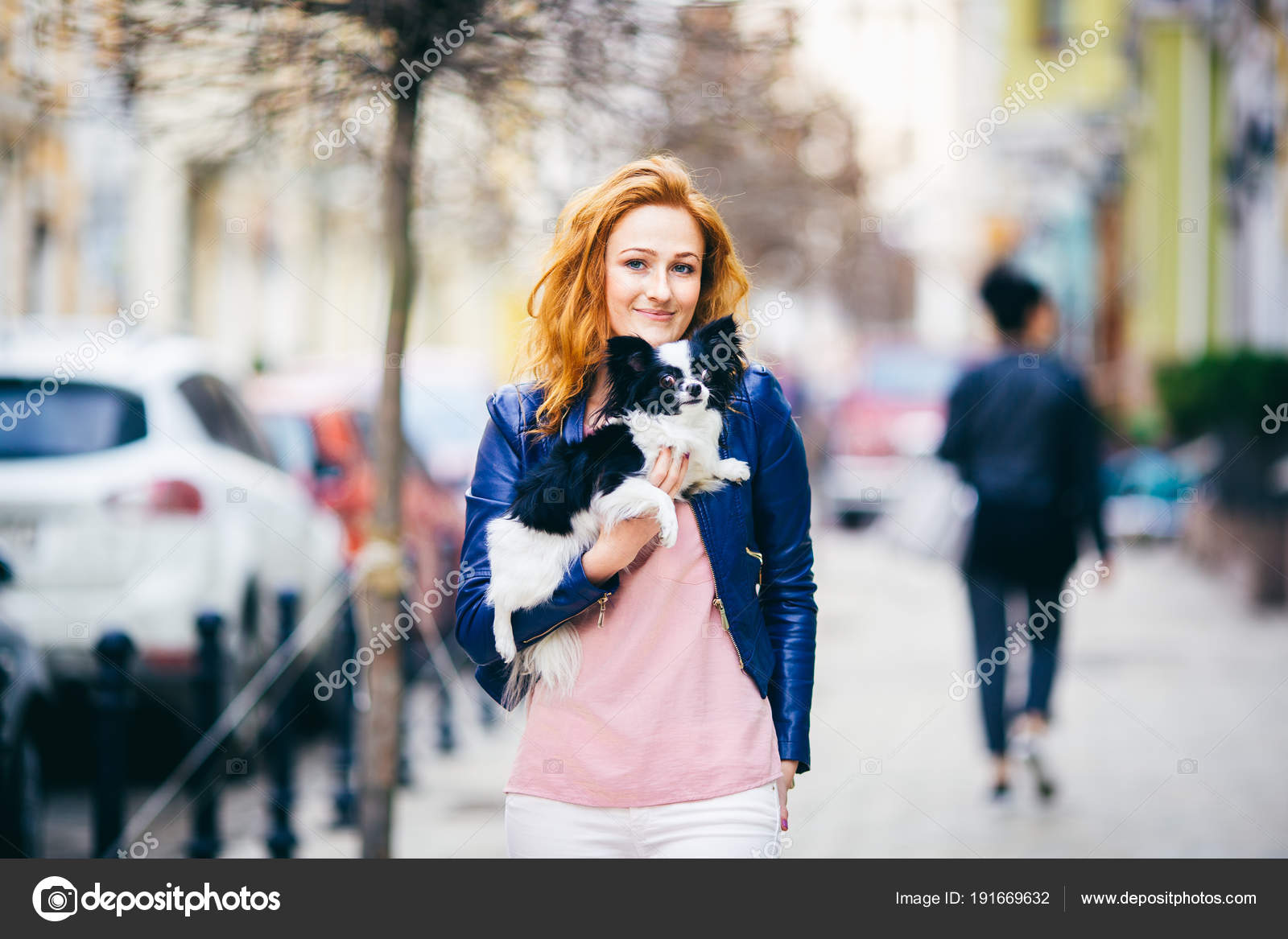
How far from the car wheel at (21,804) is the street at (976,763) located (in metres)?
0.91

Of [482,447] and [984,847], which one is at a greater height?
[482,447]

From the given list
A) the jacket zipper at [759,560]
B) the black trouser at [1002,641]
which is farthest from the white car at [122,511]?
the jacket zipper at [759,560]

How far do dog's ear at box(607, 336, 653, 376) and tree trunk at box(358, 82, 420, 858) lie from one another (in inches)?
95.4

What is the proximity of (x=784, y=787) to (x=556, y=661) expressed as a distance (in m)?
0.50

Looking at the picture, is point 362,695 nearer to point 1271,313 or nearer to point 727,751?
point 727,751

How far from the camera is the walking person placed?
21.5 ft

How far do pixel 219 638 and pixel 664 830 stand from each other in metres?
3.64

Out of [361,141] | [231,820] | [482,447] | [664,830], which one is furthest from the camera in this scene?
[231,820]

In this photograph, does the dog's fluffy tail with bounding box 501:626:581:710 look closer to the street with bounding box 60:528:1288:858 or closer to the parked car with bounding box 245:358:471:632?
the street with bounding box 60:528:1288:858

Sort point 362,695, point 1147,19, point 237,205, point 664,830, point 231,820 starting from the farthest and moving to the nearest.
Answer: point 237,205, point 1147,19, point 362,695, point 231,820, point 664,830
